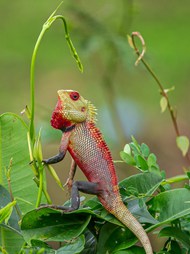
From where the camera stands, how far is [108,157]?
166 centimetres

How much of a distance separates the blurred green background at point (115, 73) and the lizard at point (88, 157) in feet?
11.7

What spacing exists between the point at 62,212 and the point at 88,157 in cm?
15

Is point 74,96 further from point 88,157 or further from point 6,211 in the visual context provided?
point 6,211

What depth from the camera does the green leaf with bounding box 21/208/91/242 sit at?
5.12 ft

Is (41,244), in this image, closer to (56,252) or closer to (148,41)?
(56,252)

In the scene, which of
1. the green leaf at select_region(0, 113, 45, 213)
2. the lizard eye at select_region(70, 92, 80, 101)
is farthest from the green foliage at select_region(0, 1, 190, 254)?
the lizard eye at select_region(70, 92, 80, 101)

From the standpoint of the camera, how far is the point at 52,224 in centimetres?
159

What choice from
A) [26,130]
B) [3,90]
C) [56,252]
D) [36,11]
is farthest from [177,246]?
[36,11]

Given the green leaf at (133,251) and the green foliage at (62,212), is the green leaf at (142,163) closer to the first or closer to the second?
the green foliage at (62,212)

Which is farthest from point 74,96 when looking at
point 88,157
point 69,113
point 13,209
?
point 13,209

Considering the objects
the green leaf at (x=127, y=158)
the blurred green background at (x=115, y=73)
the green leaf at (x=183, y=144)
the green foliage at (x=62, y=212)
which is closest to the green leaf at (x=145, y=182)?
the green foliage at (x=62, y=212)

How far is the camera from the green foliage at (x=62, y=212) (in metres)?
1.57

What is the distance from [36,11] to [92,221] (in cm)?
931

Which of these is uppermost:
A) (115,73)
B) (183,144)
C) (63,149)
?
(115,73)
